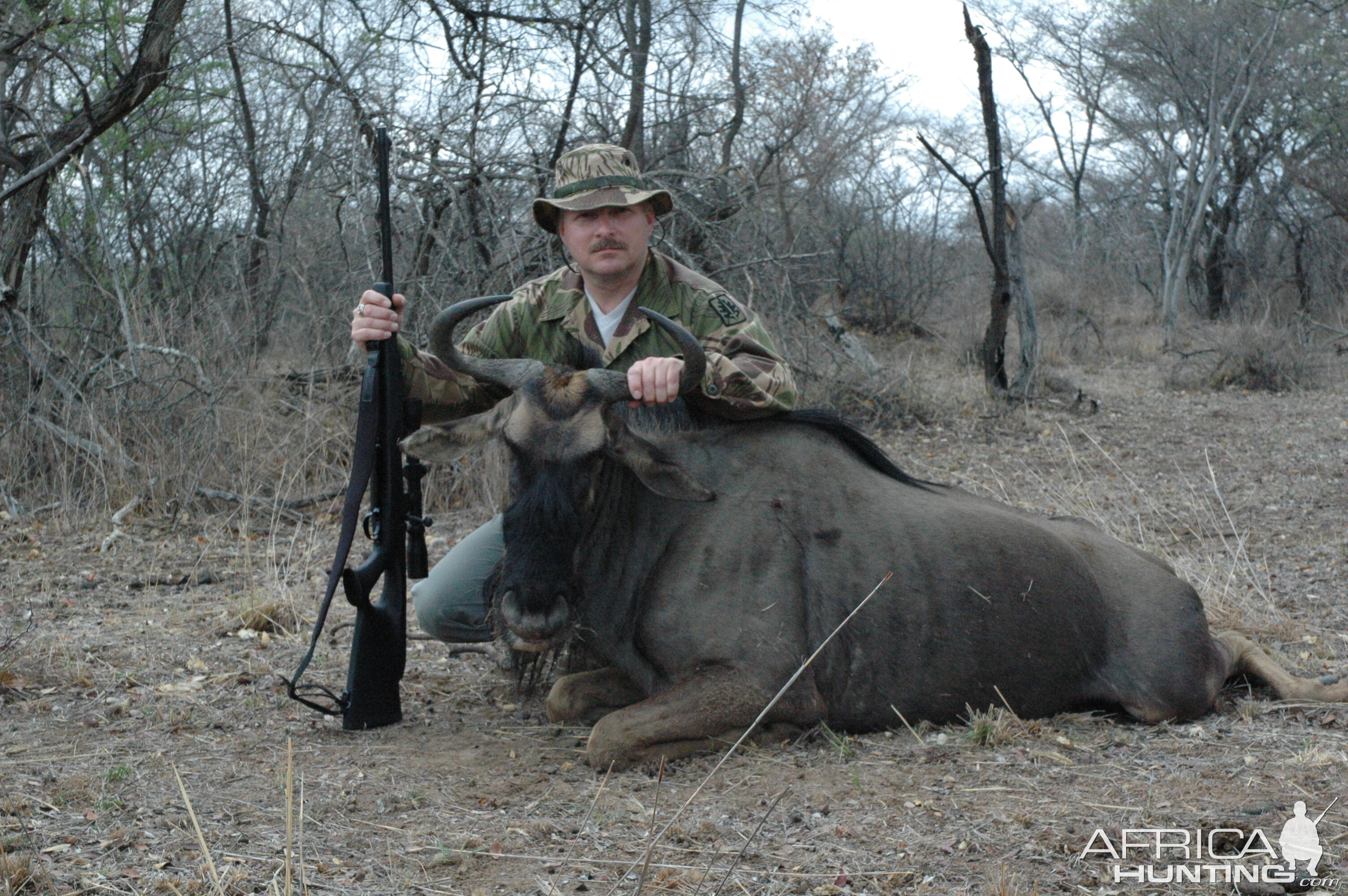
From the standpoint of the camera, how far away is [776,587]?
3830mm

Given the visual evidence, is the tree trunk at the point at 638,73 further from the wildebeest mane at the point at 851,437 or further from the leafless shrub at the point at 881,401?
the wildebeest mane at the point at 851,437

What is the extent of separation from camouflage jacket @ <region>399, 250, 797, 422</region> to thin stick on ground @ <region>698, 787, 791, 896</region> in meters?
1.43

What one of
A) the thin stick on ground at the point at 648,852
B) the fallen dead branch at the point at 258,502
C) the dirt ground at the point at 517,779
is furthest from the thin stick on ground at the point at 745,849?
the fallen dead branch at the point at 258,502

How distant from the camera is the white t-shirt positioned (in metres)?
4.42

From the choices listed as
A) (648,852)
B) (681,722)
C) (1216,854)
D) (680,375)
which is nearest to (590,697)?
(681,722)

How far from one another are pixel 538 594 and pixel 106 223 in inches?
294

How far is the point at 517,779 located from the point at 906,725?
1.29m

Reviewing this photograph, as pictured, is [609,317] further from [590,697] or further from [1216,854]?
[1216,854]

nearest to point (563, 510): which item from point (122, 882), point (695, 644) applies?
point (695, 644)

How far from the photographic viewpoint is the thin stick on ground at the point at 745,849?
2383mm

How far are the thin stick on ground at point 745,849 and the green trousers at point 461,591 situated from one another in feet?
Answer: 5.67

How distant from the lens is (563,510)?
3516mm

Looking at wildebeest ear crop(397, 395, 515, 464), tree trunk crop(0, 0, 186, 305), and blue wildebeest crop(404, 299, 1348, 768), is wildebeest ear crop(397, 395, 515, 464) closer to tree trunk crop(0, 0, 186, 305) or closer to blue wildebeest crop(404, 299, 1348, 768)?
blue wildebeest crop(404, 299, 1348, 768)

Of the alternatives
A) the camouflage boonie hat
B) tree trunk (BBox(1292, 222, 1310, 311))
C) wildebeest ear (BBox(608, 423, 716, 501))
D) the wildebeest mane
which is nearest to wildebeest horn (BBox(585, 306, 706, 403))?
wildebeest ear (BBox(608, 423, 716, 501))
